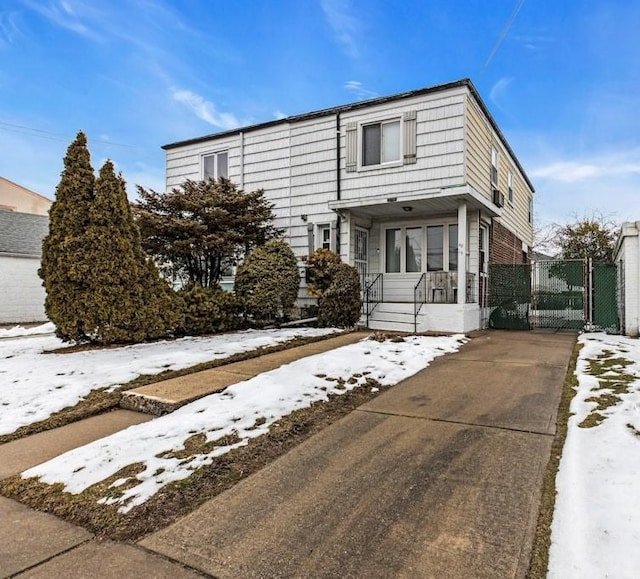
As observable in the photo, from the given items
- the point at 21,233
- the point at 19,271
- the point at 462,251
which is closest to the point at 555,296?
the point at 462,251

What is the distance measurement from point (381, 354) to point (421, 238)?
600cm

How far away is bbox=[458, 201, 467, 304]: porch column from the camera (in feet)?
34.2

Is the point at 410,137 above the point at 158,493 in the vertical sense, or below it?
above

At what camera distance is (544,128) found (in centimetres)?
1939

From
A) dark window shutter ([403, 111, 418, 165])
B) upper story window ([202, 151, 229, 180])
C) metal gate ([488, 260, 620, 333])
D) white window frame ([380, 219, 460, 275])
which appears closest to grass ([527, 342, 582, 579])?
white window frame ([380, 219, 460, 275])

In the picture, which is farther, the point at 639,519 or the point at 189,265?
the point at 189,265

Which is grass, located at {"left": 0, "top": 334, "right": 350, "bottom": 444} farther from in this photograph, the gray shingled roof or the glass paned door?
the gray shingled roof

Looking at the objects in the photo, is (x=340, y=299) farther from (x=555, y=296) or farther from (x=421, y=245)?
(x=555, y=296)

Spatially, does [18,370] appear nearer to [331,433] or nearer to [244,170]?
[331,433]

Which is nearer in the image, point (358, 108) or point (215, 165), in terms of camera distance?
point (358, 108)

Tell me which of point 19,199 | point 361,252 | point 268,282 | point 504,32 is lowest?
point 268,282

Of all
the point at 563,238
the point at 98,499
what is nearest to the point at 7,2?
the point at 98,499

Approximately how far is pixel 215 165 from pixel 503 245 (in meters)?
9.45

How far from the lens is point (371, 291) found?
40.0ft
